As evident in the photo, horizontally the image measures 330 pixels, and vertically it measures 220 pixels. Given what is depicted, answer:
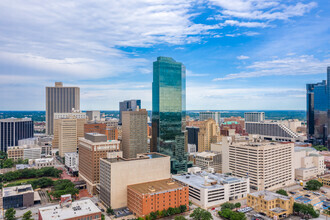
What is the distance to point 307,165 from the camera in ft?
397

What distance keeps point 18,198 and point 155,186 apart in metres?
45.5

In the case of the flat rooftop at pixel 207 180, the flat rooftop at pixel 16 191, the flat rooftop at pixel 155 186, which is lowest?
the flat rooftop at pixel 16 191

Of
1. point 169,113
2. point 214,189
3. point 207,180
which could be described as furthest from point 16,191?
point 169,113

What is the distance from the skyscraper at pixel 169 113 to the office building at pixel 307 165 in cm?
5331

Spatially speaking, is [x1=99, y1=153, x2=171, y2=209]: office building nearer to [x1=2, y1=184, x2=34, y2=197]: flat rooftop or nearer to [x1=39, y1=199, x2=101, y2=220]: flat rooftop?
[x1=39, y1=199, x2=101, y2=220]: flat rooftop

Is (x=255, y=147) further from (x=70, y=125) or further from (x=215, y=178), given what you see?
(x=70, y=125)

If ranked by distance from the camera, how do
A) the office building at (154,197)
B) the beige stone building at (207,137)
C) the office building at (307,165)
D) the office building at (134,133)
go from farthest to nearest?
the beige stone building at (207,137) → the office building at (134,133) → the office building at (307,165) → the office building at (154,197)

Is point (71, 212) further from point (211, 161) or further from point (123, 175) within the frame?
point (211, 161)

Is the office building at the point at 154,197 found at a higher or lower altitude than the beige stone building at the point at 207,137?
lower

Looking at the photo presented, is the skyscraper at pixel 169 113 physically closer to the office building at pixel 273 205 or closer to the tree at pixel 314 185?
the office building at pixel 273 205

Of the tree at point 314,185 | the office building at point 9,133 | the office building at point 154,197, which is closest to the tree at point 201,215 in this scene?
the office building at point 154,197

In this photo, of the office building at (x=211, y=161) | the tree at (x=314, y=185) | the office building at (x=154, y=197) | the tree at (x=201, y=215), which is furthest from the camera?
the office building at (x=211, y=161)

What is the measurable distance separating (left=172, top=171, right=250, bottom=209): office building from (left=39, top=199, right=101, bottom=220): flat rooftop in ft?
107

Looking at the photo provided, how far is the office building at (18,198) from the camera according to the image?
264 feet
